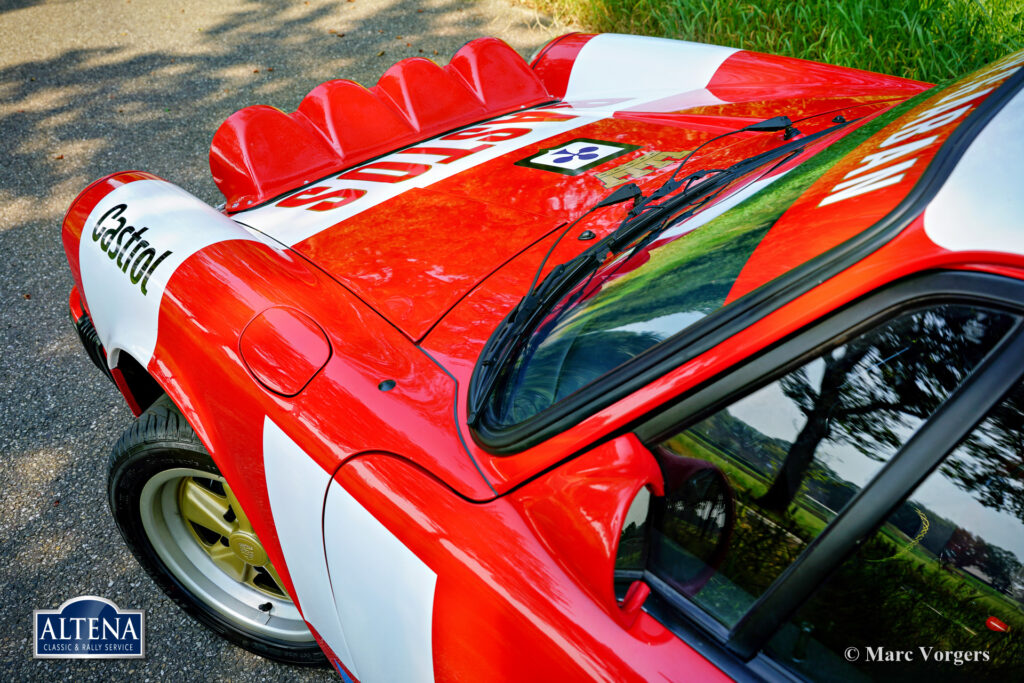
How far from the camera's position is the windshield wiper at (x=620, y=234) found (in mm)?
1172

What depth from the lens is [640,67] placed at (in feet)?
7.84

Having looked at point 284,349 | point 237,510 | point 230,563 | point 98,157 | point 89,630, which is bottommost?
point 89,630

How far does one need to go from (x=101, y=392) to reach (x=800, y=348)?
2.56m

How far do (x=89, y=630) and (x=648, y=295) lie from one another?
5.89ft

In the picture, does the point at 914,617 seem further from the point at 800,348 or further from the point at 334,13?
the point at 334,13

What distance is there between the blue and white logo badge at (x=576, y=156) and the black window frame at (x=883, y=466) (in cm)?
99

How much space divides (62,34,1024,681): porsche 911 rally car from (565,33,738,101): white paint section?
61 cm

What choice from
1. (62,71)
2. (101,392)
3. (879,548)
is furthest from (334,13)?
(879,548)

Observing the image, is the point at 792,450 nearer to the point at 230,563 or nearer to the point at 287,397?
the point at 287,397

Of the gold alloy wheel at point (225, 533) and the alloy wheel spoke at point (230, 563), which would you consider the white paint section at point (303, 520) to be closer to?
the gold alloy wheel at point (225, 533)

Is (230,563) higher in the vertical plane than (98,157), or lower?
lower

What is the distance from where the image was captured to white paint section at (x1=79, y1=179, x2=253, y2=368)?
4.86 ft

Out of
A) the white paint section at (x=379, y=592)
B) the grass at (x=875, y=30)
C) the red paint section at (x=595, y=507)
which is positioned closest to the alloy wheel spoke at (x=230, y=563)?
the white paint section at (x=379, y=592)

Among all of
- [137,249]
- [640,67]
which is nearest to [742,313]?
[137,249]
